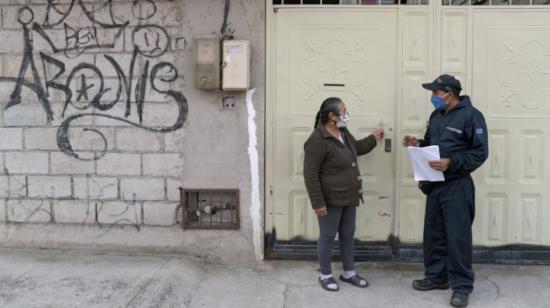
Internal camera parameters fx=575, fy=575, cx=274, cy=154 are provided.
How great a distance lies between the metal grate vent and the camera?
216 inches

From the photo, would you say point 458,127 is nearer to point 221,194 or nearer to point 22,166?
A: point 221,194

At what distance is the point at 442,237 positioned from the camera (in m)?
4.77

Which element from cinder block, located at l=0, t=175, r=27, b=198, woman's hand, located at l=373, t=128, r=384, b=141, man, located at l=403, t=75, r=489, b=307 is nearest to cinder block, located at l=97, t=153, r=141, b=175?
cinder block, located at l=0, t=175, r=27, b=198

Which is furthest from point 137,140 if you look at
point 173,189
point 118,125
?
point 173,189

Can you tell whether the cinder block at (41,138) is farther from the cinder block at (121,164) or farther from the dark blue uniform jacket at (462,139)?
the dark blue uniform jacket at (462,139)

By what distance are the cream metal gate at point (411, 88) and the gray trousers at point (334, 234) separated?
59cm

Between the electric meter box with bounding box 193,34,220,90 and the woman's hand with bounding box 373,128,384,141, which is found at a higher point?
the electric meter box with bounding box 193,34,220,90

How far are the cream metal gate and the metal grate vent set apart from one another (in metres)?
0.42

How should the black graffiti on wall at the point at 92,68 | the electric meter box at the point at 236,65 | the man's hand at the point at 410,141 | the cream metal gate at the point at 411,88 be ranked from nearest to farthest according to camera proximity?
the man's hand at the point at 410,141
the electric meter box at the point at 236,65
the cream metal gate at the point at 411,88
the black graffiti on wall at the point at 92,68

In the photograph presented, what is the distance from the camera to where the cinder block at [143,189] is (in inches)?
217

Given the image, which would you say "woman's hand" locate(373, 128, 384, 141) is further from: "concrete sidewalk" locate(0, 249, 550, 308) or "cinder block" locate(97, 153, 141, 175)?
"cinder block" locate(97, 153, 141, 175)

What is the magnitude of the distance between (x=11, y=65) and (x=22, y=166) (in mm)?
980

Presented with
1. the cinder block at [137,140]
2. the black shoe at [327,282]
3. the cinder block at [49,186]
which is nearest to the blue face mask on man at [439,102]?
the black shoe at [327,282]

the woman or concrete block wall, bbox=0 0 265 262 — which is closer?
the woman
